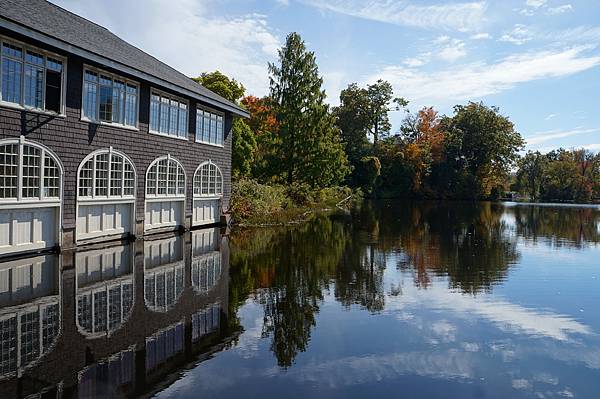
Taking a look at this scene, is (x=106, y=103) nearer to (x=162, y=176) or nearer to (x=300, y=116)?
(x=162, y=176)

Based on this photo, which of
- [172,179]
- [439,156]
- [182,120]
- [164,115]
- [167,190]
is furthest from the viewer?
[439,156]

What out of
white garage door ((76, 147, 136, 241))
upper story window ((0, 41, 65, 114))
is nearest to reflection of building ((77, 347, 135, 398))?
upper story window ((0, 41, 65, 114))

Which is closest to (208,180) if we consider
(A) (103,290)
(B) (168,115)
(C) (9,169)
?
(B) (168,115)

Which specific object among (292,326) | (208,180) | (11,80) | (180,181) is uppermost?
(11,80)

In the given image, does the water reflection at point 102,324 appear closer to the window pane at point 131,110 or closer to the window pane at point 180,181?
the window pane at point 131,110

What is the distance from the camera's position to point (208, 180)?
21578 mm

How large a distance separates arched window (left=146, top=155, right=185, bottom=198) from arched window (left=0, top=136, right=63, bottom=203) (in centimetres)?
433

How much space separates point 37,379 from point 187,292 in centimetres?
432

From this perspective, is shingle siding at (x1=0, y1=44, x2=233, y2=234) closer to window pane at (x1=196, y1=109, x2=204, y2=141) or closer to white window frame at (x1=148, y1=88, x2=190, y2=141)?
white window frame at (x1=148, y1=88, x2=190, y2=141)

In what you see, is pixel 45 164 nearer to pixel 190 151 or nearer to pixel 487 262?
pixel 190 151

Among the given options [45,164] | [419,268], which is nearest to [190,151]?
[45,164]

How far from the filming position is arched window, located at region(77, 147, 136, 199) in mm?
14297

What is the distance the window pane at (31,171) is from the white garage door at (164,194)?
15.9ft

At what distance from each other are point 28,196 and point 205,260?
4779 millimetres
